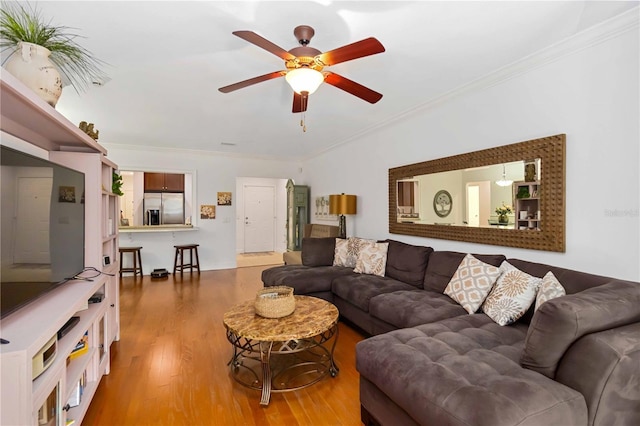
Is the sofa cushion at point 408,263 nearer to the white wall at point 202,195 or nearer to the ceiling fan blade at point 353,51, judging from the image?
the ceiling fan blade at point 353,51

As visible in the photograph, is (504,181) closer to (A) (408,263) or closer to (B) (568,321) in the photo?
(A) (408,263)

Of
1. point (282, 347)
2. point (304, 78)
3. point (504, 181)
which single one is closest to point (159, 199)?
point (282, 347)

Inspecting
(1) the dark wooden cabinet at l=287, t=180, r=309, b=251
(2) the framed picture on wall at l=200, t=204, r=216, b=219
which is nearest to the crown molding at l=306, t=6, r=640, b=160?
(1) the dark wooden cabinet at l=287, t=180, r=309, b=251

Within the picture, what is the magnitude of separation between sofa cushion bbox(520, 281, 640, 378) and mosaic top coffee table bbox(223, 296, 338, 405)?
122 centimetres

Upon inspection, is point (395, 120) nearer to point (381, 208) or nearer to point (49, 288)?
point (381, 208)

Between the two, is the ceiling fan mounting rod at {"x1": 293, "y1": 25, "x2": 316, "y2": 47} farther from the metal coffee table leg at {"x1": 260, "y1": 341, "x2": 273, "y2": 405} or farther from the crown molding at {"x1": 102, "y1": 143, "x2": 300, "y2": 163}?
the crown molding at {"x1": 102, "y1": 143, "x2": 300, "y2": 163}

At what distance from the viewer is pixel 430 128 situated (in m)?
3.64

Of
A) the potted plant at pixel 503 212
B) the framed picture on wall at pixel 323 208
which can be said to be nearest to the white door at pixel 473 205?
the potted plant at pixel 503 212

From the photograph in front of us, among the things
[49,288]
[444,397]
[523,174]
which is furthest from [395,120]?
[49,288]

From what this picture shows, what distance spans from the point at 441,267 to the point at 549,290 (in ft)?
3.36

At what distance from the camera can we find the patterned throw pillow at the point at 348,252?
4.13 meters

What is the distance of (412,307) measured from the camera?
8.25 ft

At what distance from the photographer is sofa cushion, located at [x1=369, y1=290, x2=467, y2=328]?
2387mm

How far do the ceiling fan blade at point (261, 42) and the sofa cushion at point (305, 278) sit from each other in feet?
7.84
